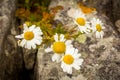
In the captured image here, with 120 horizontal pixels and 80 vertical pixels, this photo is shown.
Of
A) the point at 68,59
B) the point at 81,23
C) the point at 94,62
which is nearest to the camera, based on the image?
the point at 68,59

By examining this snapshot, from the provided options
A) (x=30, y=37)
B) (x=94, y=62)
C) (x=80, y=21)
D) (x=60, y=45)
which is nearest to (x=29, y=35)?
(x=30, y=37)

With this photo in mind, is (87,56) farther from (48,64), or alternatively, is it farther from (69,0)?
(69,0)

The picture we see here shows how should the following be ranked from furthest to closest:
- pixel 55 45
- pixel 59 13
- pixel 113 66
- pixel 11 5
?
pixel 59 13 → pixel 11 5 → pixel 113 66 → pixel 55 45

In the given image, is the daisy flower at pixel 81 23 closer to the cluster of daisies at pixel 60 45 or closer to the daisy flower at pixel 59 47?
the cluster of daisies at pixel 60 45

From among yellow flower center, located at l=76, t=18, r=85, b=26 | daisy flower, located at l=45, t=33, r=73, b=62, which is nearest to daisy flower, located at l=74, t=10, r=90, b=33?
yellow flower center, located at l=76, t=18, r=85, b=26

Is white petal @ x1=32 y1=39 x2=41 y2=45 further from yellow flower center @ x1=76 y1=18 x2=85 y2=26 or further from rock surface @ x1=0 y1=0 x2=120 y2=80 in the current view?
rock surface @ x1=0 y1=0 x2=120 y2=80

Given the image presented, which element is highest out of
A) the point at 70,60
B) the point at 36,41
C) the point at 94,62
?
the point at 36,41

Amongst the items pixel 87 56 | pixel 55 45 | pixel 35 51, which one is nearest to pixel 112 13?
pixel 87 56

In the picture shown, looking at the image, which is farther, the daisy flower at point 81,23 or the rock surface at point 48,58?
the rock surface at point 48,58

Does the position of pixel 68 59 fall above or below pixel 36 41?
below

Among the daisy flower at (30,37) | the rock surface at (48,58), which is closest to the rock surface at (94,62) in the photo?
the rock surface at (48,58)

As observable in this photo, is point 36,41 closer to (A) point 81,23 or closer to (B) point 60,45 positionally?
(B) point 60,45
